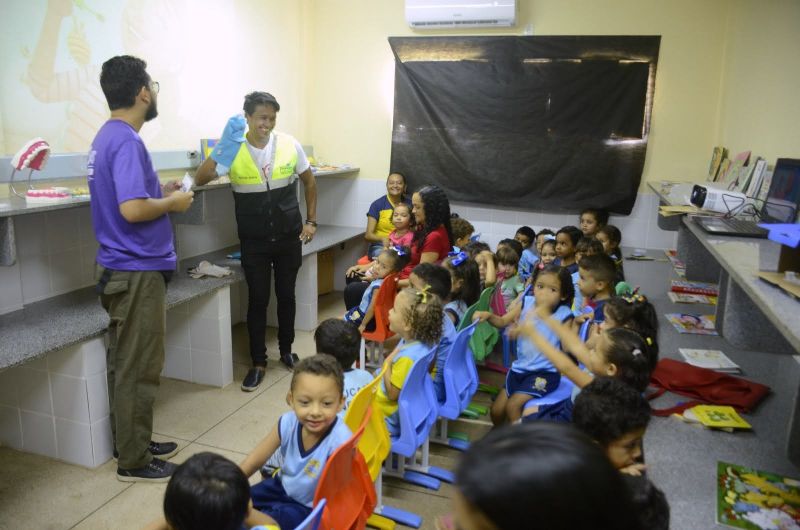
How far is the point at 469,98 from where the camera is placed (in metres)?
5.20

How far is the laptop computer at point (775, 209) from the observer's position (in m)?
2.36

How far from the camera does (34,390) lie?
2.72 metres

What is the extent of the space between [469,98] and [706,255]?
98.0 inches

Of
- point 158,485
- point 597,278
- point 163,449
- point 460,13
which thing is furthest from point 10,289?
point 460,13

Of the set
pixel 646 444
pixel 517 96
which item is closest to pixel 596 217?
pixel 517 96

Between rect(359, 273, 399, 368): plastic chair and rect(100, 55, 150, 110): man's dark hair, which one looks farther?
rect(359, 273, 399, 368): plastic chair

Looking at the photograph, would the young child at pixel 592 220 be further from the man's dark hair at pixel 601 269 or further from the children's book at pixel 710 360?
the children's book at pixel 710 360

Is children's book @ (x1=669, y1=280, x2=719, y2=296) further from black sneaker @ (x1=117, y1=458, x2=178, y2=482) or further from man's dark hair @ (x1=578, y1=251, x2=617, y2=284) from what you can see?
black sneaker @ (x1=117, y1=458, x2=178, y2=482)

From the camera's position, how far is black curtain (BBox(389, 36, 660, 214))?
4.84 meters

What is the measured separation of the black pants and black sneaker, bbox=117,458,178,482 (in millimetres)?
1087

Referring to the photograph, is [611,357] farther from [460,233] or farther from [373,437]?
[460,233]

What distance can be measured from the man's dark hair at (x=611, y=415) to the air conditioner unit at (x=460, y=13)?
4.11 m

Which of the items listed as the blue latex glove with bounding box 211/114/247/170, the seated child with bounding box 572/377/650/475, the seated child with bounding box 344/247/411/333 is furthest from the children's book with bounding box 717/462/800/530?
the blue latex glove with bounding box 211/114/247/170

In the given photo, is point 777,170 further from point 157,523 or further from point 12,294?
point 12,294
